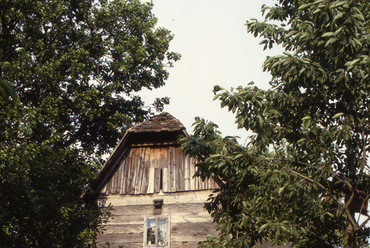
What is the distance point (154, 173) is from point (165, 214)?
5.51 feet

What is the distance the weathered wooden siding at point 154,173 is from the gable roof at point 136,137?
0.74ft

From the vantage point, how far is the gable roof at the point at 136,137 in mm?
15539

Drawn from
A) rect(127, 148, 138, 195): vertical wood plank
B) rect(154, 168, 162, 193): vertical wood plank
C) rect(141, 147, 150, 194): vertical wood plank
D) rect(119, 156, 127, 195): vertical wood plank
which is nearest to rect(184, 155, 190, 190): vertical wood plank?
rect(154, 168, 162, 193): vertical wood plank

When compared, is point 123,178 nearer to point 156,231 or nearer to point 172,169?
point 172,169

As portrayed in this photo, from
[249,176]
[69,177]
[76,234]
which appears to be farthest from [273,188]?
[69,177]

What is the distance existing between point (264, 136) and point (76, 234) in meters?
9.00

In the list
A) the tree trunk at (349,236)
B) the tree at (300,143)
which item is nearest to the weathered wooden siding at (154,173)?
the tree at (300,143)

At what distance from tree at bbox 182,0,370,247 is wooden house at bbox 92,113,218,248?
14.5 ft

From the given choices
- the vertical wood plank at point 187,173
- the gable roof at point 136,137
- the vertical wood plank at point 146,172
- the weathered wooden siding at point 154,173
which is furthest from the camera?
the gable roof at point 136,137

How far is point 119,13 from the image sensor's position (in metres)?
22.1

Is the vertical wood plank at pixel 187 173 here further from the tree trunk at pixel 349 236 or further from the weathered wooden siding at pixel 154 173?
the tree trunk at pixel 349 236

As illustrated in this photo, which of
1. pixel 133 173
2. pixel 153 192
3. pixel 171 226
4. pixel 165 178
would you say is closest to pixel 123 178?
pixel 133 173

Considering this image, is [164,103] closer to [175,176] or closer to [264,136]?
[175,176]

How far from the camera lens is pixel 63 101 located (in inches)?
782
